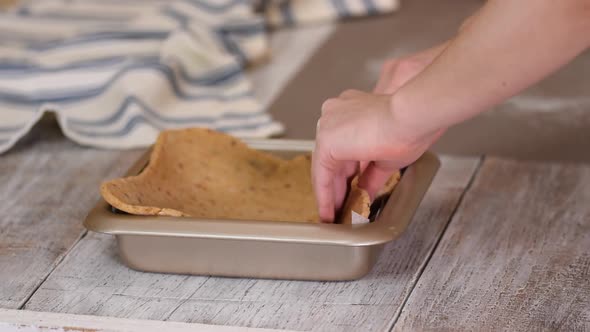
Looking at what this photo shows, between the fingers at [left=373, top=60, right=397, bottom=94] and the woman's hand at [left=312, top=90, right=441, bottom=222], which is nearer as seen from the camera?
the woman's hand at [left=312, top=90, right=441, bottom=222]

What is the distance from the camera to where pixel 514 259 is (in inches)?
43.1

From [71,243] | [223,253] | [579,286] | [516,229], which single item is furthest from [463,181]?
[71,243]

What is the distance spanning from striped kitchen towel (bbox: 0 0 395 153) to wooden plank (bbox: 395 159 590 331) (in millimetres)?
450

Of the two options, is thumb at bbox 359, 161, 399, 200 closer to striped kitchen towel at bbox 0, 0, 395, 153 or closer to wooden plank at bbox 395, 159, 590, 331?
wooden plank at bbox 395, 159, 590, 331

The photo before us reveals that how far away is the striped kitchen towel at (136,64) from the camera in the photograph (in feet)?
5.10

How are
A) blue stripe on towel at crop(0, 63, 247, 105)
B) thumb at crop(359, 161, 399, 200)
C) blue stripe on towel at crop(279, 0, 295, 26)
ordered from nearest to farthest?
thumb at crop(359, 161, 399, 200), blue stripe on towel at crop(0, 63, 247, 105), blue stripe on towel at crop(279, 0, 295, 26)

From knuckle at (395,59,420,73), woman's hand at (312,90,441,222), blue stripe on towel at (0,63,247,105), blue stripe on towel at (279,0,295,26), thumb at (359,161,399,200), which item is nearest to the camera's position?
woman's hand at (312,90,441,222)

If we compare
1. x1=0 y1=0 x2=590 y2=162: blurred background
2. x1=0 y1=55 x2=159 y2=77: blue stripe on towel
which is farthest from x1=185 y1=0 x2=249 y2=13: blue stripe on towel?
x1=0 y1=55 x2=159 y2=77: blue stripe on towel

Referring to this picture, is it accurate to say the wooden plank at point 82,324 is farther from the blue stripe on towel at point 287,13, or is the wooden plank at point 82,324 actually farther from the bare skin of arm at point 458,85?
the blue stripe on towel at point 287,13

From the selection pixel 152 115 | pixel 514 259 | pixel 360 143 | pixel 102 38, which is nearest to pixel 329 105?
pixel 360 143

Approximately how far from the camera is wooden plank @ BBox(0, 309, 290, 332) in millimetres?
965

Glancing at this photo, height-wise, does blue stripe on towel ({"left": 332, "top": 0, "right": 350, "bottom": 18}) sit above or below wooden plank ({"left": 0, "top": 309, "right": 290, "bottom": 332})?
below

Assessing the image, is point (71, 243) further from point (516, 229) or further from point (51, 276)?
point (516, 229)

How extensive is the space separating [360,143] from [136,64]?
2.65 feet
